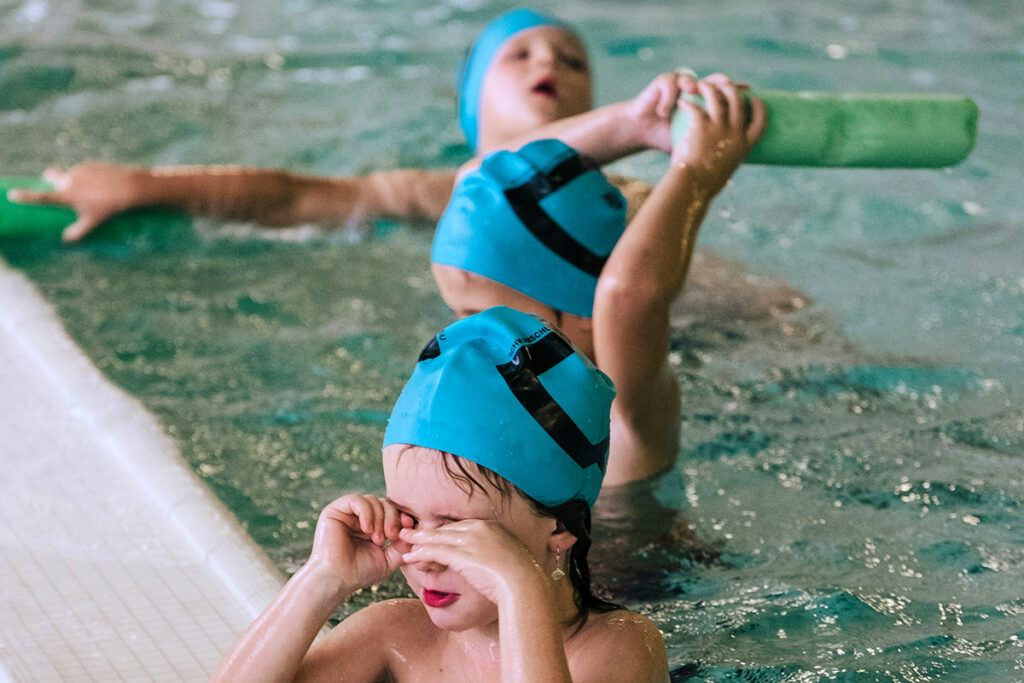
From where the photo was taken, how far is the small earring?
2133 mm

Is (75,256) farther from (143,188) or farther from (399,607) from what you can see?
(399,607)

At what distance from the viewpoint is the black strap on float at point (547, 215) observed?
2.90 metres

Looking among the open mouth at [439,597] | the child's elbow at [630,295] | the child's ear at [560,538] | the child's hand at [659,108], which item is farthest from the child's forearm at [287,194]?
the open mouth at [439,597]

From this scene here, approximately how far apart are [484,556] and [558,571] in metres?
0.30

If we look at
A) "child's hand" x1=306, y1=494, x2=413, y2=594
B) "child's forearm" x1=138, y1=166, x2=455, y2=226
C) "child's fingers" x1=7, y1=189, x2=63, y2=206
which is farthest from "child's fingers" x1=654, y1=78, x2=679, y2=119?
"child's fingers" x1=7, y1=189, x2=63, y2=206

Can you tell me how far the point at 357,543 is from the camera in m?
2.11

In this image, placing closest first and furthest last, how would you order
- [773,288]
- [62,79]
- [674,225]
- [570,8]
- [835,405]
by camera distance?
[674,225] < [835,405] < [773,288] < [62,79] < [570,8]

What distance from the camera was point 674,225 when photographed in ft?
9.02

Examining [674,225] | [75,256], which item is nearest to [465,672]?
[674,225]

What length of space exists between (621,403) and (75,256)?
2.91 meters

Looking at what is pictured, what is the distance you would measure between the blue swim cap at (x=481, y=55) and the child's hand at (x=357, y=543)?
2.63 meters

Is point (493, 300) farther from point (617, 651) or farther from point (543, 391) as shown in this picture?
point (617, 651)

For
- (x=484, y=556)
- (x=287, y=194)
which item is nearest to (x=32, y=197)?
(x=287, y=194)

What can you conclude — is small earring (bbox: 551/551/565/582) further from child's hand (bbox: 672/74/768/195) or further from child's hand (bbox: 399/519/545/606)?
child's hand (bbox: 672/74/768/195)
